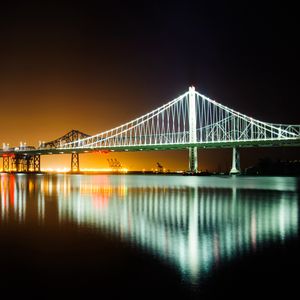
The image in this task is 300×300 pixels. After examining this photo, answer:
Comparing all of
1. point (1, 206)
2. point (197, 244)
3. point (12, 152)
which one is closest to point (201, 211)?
point (197, 244)

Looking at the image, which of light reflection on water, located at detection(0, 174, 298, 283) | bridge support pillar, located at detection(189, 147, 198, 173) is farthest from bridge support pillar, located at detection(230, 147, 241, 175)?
Answer: light reflection on water, located at detection(0, 174, 298, 283)

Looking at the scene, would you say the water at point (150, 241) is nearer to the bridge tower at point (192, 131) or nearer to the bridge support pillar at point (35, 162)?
the bridge tower at point (192, 131)

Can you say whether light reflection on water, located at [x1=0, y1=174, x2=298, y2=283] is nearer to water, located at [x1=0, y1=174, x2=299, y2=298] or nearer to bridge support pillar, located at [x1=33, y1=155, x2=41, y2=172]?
water, located at [x1=0, y1=174, x2=299, y2=298]

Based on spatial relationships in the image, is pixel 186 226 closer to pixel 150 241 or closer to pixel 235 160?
pixel 150 241

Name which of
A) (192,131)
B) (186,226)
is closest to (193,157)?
(192,131)

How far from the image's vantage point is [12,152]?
90.6 m

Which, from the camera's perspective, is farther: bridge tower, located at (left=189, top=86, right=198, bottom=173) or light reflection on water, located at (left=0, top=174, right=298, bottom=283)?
bridge tower, located at (left=189, top=86, right=198, bottom=173)

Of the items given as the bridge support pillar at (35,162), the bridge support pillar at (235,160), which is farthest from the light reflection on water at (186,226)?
the bridge support pillar at (35,162)

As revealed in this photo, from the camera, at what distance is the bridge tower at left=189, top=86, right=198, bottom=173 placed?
203ft

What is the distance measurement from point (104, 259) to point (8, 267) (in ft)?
5.02

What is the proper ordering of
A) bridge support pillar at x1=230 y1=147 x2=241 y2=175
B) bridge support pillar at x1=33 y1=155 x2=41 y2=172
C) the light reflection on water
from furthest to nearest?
bridge support pillar at x1=33 y1=155 x2=41 y2=172 → bridge support pillar at x1=230 y1=147 x2=241 y2=175 → the light reflection on water

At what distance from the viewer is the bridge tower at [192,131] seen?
61.9 m

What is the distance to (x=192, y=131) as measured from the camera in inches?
2493

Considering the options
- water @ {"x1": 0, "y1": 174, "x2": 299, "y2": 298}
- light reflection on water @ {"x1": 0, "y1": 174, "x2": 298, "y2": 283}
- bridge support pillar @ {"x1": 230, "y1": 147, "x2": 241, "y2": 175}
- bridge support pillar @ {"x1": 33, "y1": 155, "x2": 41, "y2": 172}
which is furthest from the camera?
bridge support pillar @ {"x1": 33, "y1": 155, "x2": 41, "y2": 172}
